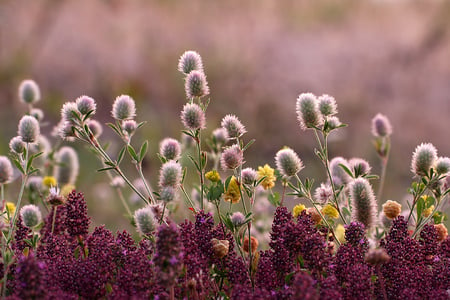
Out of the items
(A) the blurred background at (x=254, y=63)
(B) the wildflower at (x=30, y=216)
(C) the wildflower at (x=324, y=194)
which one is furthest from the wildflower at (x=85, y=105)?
(A) the blurred background at (x=254, y=63)

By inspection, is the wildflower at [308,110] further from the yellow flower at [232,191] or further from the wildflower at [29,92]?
the wildflower at [29,92]

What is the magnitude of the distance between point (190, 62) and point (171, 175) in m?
0.48

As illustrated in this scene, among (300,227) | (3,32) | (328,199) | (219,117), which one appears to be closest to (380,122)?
(328,199)

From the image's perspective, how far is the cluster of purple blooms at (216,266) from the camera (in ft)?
4.48

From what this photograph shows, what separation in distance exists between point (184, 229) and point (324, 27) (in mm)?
12984

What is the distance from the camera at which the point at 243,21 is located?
43.1ft

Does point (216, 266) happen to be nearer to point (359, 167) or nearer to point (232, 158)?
point (232, 158)

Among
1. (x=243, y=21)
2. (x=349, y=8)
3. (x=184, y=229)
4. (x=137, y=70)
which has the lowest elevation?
(x=184, y=229)

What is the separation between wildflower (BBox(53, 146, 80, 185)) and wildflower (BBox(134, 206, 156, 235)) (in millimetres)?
1482

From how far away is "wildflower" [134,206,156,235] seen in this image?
1.69m

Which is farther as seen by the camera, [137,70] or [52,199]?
[137,70]

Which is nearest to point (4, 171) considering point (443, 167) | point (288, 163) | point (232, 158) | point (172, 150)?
point (172, 150)

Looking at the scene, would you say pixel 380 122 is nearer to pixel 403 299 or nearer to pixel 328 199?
pixel 328 199

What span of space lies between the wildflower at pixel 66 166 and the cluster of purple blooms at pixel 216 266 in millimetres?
1331
